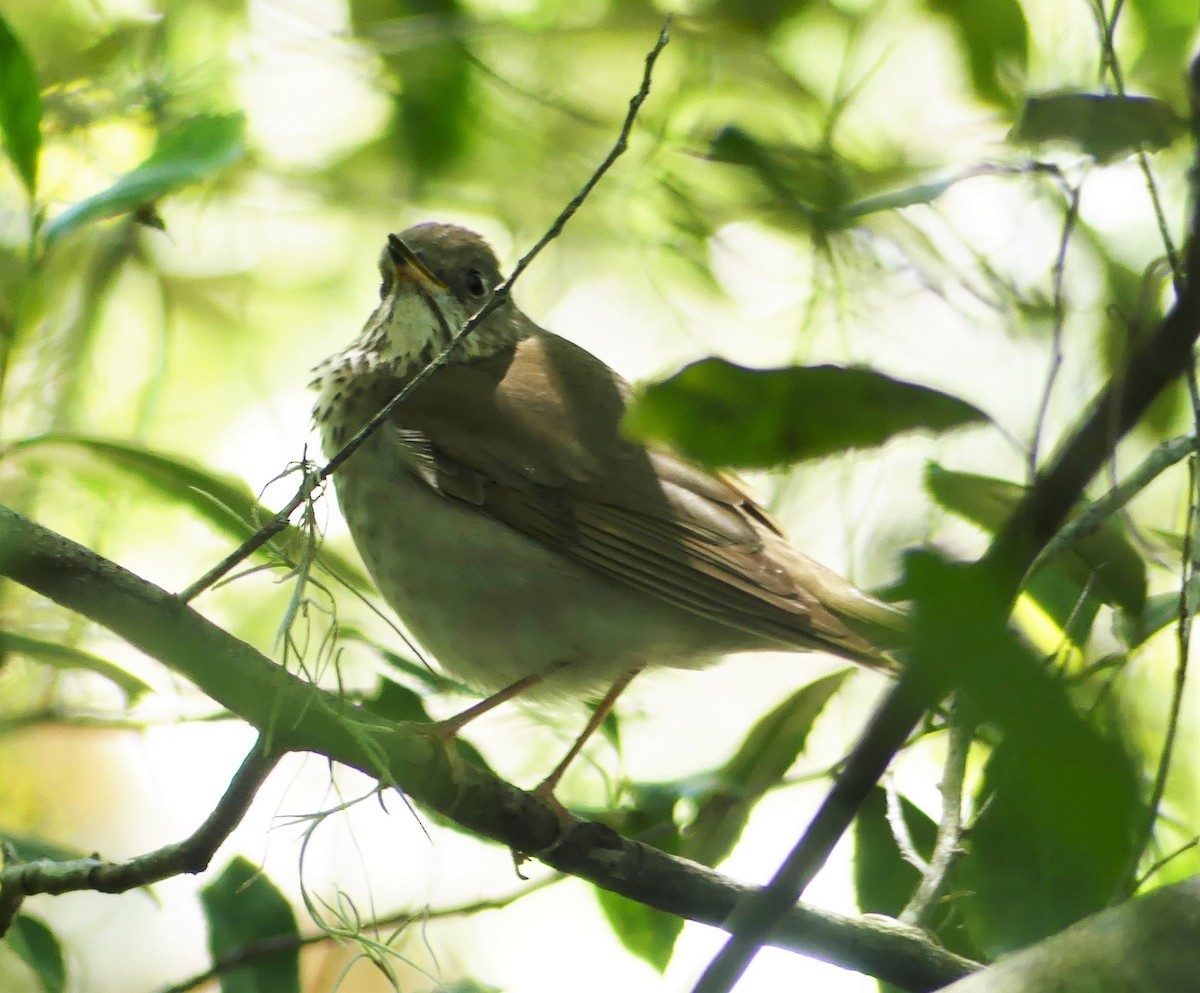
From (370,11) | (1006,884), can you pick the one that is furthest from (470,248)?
(1006,884)

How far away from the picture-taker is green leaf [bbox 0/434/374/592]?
267cm

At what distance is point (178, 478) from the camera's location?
270cm

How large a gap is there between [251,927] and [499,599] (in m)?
0.94

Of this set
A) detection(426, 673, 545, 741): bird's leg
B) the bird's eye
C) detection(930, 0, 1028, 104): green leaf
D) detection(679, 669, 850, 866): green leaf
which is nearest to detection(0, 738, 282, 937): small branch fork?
detection(426, 673, 545, 741): bird's leg

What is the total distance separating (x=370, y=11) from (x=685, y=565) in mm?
1884

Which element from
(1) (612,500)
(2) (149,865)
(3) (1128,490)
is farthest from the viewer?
(1) (612,500)

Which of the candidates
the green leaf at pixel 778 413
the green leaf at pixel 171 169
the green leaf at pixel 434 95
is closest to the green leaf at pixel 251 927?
the green leaf at pixel 171 169

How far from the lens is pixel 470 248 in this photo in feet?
13.4

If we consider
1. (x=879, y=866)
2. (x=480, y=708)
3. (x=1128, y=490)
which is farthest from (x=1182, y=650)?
(x=480, y=708)

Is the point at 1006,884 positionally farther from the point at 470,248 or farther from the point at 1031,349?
the point at 470,248

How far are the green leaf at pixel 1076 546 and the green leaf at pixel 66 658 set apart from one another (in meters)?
1.71

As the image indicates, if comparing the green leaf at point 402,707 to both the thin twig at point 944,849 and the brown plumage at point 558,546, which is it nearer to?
the brown plumage at point 558,546

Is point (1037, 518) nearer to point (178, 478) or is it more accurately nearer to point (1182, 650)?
point (1182, 650)

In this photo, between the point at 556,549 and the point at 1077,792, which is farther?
the point at 556,549
